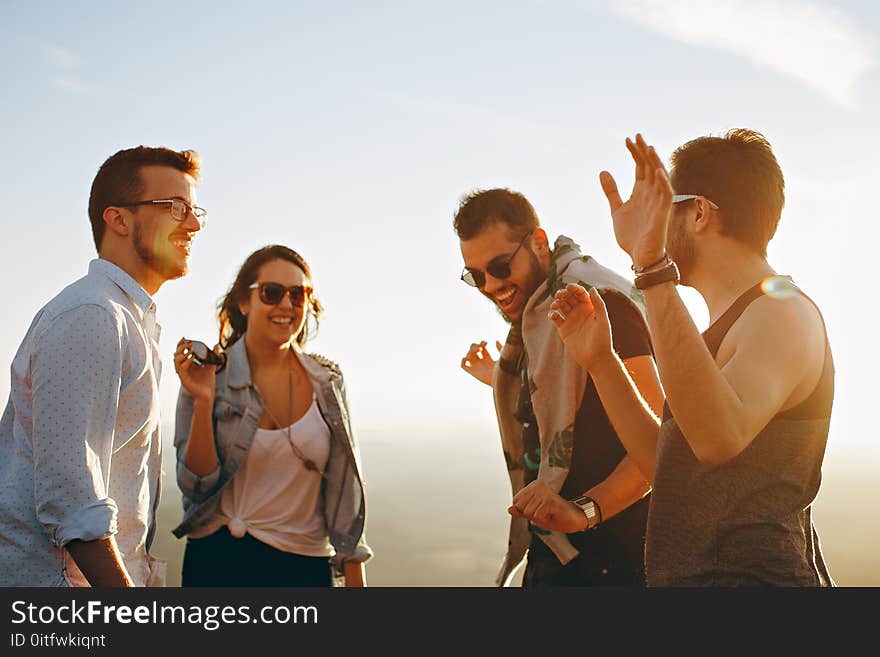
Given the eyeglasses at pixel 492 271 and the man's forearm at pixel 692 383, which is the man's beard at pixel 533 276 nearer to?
the eyeglasses at pixel 492 271

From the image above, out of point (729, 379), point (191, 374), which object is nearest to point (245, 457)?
point (191, 374)

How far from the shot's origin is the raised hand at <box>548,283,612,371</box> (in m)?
3.27

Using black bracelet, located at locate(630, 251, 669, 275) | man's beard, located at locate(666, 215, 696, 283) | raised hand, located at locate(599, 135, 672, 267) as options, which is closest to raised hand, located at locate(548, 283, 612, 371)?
man's beard, located at locate(666, 215, 696, 283)

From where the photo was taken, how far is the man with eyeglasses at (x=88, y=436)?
9.08 ft

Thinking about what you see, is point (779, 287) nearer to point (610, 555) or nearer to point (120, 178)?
point (610, 555)

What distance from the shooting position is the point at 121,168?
364 centimetres

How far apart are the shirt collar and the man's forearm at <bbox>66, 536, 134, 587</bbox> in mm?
927

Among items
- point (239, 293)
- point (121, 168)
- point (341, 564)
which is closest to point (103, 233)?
point (121, 168)

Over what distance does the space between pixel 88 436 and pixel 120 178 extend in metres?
1.23

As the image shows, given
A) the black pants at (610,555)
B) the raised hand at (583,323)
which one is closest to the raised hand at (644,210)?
the raised hand at (583,323)

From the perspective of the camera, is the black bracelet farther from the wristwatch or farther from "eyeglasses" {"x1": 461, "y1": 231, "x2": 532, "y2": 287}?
"eyeglasses" {"x1": 461, "y1": 231, "x2": 532, "y2": 287}

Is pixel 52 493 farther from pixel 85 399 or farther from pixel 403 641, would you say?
pixel 403 641

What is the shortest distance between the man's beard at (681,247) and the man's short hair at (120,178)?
6.86 feet

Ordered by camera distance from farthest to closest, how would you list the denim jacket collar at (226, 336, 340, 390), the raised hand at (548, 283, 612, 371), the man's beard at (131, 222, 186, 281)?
the denim jacket collar at (226, 336, 340, 390) → the man's beard at (131, 222, 186, 281) → the raised hand at (548, 283, 612, 371)
